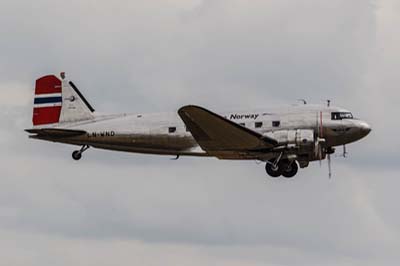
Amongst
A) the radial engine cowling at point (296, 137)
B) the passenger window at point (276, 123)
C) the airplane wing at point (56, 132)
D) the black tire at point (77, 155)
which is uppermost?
the passenger window at point (276, 123)

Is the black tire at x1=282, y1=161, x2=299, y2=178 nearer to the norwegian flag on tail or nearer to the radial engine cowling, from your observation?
the radial engine cowling

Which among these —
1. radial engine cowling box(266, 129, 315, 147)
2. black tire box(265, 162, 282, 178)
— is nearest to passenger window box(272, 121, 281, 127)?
radial engine cowling box(266, 129, 315, 147)

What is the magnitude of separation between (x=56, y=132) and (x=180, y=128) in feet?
15.5

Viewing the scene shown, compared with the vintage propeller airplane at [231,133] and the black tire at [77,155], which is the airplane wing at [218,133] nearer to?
the vintage propeller airplane at [231,133]

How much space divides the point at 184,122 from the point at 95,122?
4771 millimetres

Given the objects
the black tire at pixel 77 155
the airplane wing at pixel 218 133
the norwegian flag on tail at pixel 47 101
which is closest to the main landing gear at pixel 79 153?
the black tire at pixel 77 155

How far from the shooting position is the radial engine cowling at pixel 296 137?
150ft

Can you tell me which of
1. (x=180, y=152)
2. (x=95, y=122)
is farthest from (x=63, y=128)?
(x=180, y=152)

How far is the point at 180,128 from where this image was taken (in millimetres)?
46969

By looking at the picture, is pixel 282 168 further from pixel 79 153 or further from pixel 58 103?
pixel 58 103

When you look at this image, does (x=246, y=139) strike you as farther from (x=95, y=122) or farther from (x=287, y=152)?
(x=95, y=122)

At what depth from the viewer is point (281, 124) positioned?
1821 inches

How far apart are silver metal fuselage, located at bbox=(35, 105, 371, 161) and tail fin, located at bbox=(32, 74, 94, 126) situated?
0.80 m

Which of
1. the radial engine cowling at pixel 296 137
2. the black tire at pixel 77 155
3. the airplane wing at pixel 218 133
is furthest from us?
the black tire at pixel 77 155
